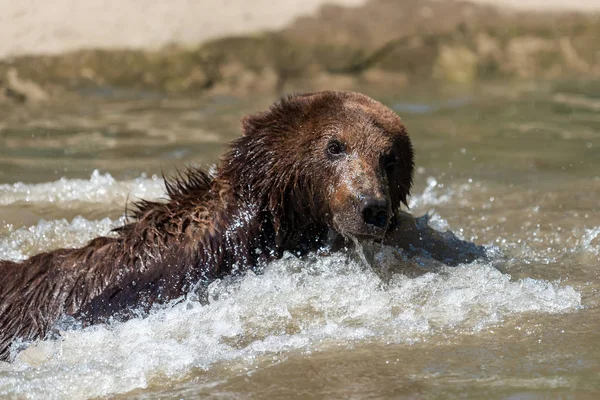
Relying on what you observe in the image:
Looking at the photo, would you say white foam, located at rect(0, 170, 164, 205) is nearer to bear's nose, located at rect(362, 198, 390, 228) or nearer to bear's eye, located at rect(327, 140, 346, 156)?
bear's eye, located at rect(327, 140, 346, 156)

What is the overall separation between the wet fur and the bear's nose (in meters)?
0.40

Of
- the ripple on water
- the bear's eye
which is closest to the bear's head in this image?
the bear's eye

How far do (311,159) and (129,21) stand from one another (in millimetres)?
8442

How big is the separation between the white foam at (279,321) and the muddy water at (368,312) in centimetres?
1

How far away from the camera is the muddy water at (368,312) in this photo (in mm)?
4895

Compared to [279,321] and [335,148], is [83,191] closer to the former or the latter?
[335,148]

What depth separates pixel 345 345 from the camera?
5.34 meters

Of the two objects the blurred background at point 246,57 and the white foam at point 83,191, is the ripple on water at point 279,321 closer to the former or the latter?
the white foam at point 83,191

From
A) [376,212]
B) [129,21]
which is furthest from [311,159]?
[129,21]

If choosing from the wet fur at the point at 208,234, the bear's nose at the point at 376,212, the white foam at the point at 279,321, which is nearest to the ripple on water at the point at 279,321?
the white foam at the point at 279,321

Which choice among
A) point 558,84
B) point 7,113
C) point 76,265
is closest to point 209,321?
point 76,265

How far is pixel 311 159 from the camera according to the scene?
20.2 feet

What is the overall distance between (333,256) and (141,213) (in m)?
1.28

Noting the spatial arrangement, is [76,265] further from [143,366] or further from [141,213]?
[143,366]
